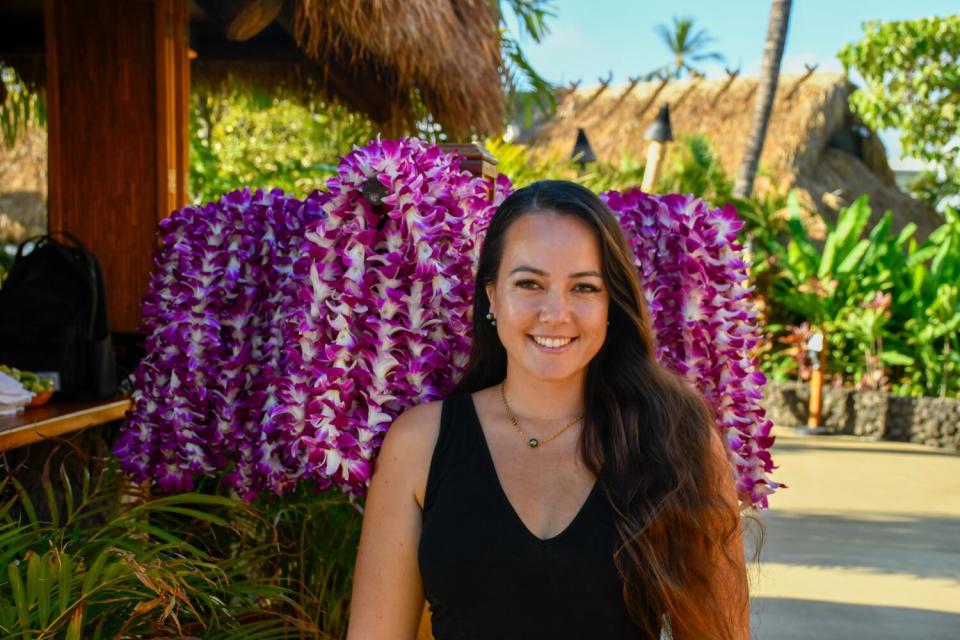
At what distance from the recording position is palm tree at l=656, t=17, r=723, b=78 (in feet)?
137

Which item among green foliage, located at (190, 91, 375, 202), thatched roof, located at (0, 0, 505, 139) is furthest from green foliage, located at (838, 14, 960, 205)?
thatched roof, located at (0, 0, 505, 139)

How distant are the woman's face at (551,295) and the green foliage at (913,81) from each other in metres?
19.2

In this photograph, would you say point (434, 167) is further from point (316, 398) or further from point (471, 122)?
point (471, 122)

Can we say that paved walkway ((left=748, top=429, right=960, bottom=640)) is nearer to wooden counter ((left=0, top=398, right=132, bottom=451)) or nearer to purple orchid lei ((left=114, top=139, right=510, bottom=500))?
purple orchid lei ((left=114, top=139, right=510, bottom=500))

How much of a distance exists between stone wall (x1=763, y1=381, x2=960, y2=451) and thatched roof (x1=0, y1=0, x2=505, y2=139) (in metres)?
5.45

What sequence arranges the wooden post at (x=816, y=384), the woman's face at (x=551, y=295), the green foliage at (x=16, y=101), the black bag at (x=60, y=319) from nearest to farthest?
the woman's face at (x=551, y=295) → the black bag at (x=60, y=319) → the green foliage at (x=16, y=101) → the wooden post at (x=816, y=384)

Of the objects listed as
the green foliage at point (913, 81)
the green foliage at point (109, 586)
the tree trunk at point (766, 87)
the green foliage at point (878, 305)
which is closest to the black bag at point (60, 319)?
the green foliage at point (109, 586)

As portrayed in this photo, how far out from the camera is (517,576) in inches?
72.4

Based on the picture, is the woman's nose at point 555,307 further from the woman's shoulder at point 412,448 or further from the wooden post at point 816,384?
the wooden post at point 816,384

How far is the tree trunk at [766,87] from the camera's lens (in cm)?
1334

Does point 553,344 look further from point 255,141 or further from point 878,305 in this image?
point 255,141

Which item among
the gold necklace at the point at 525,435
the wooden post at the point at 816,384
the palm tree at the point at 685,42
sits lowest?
the wooden post at the point at 816,384

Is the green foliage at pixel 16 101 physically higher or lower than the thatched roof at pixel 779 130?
lower

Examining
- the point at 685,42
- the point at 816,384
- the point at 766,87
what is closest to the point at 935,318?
the point at 816,384
